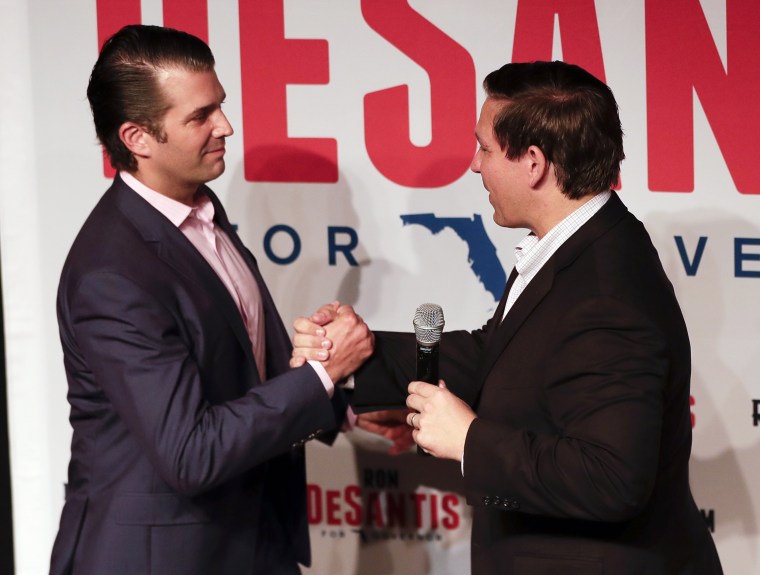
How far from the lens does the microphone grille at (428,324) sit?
2076 mm

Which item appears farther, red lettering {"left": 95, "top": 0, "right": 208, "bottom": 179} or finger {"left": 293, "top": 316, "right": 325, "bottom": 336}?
red lettering {"left": 95, "top": 0, "right": 208, "bottom": 179}

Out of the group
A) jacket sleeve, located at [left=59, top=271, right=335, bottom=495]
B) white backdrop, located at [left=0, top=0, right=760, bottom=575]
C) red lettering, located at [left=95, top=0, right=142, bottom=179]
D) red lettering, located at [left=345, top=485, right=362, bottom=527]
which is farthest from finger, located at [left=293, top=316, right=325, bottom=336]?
red lettering, located at [left=95, top=0, right=142, bottom=179]

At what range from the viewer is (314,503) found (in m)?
3.38

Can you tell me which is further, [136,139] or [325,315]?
[325,315]

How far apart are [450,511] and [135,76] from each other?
5.56 ft

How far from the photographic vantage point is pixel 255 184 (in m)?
3.25

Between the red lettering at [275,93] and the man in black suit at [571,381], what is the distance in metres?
1.05

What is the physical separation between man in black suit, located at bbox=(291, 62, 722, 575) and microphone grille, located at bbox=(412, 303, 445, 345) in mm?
95

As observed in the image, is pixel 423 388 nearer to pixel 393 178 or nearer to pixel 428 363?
pixel 428 363

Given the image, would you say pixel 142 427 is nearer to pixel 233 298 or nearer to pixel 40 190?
pixel 233 298

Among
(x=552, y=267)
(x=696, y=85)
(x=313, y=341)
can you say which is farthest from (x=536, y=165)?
(x=696, y=85)

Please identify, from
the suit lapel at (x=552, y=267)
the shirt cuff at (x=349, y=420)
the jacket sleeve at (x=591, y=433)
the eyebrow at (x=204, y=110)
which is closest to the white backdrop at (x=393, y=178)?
the shirt cuff at (x=349, y=420)

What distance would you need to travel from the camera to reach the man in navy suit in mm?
2104

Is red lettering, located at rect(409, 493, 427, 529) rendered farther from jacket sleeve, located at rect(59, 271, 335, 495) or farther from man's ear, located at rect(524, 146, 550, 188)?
man's ear, located at rect(524, 146, 550, 188)
